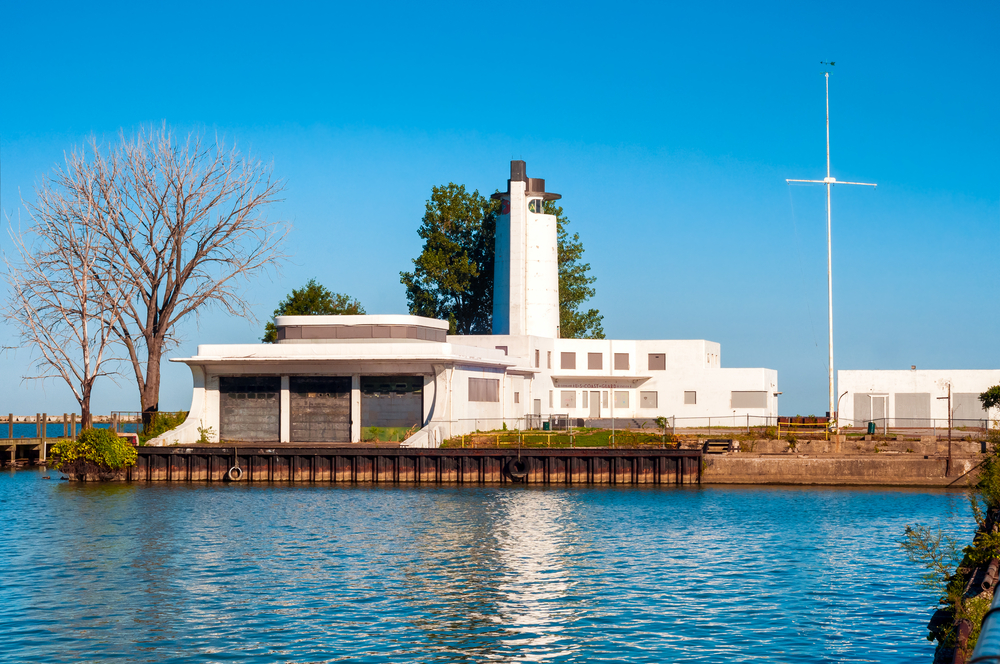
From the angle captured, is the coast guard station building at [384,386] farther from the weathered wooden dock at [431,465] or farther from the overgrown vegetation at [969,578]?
the overgrown vegetation at [969,578]

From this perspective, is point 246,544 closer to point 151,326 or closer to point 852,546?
point 852,546

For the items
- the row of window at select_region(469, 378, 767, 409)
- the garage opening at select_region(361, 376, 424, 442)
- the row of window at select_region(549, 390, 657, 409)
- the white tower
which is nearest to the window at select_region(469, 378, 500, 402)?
the garage opening at select_region(361, 376, 424, 442)

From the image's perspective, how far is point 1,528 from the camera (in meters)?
31.7

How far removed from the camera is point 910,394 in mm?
60562

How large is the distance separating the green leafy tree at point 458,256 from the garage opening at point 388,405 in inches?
1154

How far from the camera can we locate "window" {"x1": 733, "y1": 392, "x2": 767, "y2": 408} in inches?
2517

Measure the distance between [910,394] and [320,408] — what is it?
114ft

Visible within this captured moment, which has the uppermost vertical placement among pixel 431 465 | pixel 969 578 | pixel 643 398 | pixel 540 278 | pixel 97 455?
pixel 540 278

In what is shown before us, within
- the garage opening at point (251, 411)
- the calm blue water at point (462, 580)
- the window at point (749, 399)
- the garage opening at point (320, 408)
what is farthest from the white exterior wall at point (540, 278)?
the calm blue water at point (462, 580)

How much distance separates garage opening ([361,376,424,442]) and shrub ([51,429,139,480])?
425 inches

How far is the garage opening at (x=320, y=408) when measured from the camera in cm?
4972

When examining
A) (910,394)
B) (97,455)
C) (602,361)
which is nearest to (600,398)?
(602,361)

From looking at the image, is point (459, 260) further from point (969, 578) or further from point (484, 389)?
point (969, 578)

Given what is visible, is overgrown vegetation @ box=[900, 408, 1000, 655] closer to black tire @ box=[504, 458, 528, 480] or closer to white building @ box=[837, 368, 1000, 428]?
black tire @ box=[504, 458, 528, 480]
